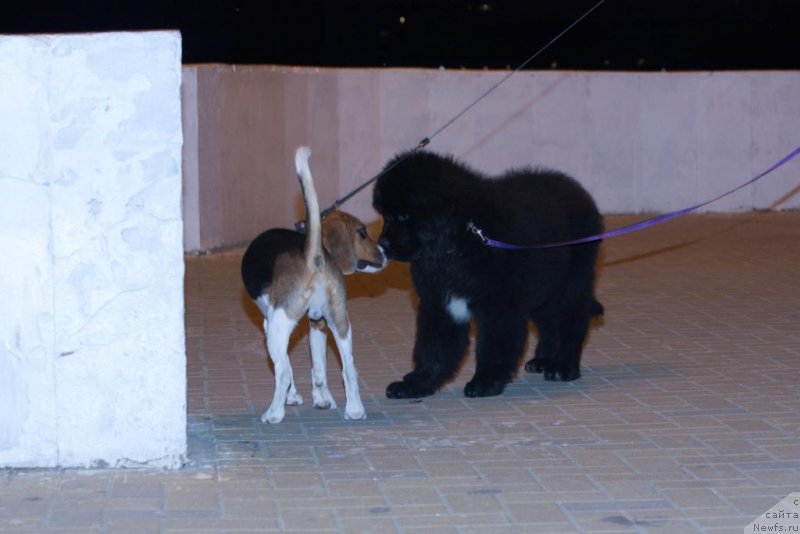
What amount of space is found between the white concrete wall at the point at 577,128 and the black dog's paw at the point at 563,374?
766cm

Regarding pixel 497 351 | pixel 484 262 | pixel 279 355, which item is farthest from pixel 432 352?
pixel 279 355

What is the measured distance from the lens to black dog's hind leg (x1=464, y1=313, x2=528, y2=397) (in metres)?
7.55

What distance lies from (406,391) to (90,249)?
2.50 meters

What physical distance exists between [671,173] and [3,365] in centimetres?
1339

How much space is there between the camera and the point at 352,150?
16750 millimetres

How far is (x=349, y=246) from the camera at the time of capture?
23.5 ft

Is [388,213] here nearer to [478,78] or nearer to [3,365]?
[3,365]

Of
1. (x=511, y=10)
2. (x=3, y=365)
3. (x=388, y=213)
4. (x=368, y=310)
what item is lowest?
(x=368, y=310)

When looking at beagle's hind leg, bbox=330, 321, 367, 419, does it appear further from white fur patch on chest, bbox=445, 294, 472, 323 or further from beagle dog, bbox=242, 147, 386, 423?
white fur patch on chest, bbox=445, 294, 472, 323

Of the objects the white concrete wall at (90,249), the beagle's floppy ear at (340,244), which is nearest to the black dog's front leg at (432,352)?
the beagle's floppy ear at (340,244)

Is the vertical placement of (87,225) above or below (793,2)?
below

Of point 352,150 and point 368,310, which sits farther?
point 352,150

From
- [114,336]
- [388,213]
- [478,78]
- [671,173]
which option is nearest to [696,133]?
[671,173]

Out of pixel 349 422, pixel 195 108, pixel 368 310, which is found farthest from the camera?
pixel 195 108
